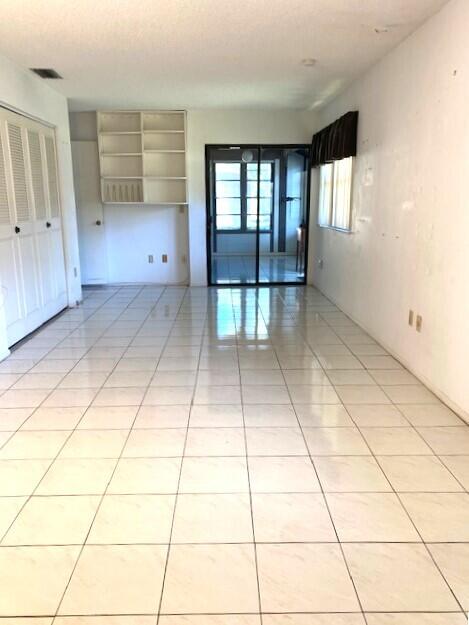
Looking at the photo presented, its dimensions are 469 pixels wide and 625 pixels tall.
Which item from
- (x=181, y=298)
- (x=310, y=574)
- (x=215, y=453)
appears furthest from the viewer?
(x=181, y=298)

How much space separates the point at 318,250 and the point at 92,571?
5.75 metres

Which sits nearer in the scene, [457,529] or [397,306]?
[457,529]

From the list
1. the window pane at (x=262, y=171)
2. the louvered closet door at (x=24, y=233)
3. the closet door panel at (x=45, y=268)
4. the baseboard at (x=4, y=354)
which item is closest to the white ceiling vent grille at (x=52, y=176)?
the closet door panel at (x=45, y=268)

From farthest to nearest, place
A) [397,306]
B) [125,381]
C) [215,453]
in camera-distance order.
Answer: [397,306]
[125,381]
[215,453]

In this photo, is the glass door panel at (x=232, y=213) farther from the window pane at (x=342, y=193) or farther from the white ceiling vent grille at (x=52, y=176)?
the white ceiling vent grille at (x=52, y=176)

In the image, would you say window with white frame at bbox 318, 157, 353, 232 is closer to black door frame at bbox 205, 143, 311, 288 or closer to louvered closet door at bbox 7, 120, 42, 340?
black door frame at bbox 205, 143, 311, 288

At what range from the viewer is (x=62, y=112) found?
5660 mm

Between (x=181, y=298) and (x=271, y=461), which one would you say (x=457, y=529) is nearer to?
(x=271, y=461)

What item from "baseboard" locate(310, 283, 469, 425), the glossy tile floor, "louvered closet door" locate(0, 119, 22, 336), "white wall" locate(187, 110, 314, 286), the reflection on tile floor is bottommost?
A: the glossy tile floor

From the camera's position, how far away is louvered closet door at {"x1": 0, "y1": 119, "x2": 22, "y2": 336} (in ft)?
13.6

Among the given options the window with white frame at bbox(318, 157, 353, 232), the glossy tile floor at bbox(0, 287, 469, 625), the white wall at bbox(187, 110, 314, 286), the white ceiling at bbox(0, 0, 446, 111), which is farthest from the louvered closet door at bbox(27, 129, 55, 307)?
the window with white frame at bbox(318, 157, 353, 232)

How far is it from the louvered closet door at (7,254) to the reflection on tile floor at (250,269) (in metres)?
3.47

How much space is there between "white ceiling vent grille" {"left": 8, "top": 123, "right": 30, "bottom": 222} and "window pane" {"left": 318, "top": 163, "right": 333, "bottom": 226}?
362 cm

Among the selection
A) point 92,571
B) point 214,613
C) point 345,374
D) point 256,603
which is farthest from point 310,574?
point 345,374
